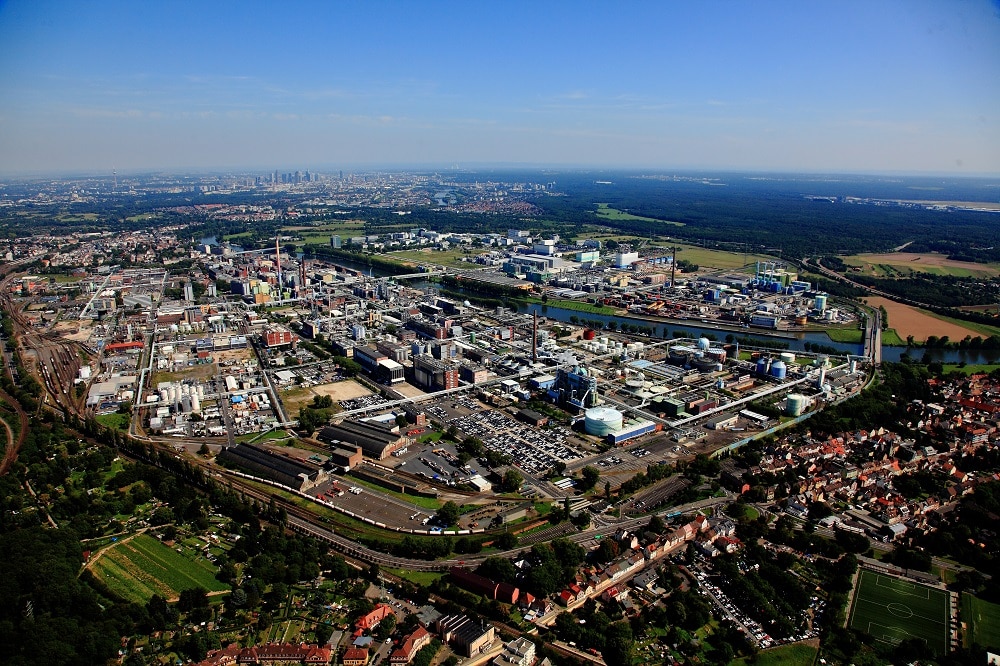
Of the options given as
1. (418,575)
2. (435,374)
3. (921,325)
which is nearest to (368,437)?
(435,374)

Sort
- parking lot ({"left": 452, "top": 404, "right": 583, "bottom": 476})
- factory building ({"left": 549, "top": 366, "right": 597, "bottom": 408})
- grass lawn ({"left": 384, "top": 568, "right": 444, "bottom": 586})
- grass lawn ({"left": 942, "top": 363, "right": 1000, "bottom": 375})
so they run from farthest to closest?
grass lawn ({"left": 942, "top": 363, "right": 1000, "bottom": 375}) → factory building ({"left": 549, "top": 366, "right": 597, "bottom": 408}) → parking lot ({"left": 452, "top": 404, "right": 583, "bottom": 476}) → grass lawn ({"left": 384, "top": 568, "right": 444, "bottom": 586})

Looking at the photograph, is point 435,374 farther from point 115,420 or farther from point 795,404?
point 795,404

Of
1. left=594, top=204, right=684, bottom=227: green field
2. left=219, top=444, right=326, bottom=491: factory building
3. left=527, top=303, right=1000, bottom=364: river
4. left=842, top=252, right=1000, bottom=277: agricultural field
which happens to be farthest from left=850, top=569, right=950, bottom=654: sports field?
left=594, top=204, right=684, bottom=227: green field

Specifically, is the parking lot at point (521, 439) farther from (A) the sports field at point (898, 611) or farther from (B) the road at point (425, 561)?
(A) the sports field at point (898, 611)

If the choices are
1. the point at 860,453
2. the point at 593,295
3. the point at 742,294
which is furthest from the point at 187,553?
the point at 742,294

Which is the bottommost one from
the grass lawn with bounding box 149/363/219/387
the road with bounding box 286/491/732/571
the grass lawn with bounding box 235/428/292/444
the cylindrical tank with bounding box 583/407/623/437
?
the road with bounding box 286/491/732/571

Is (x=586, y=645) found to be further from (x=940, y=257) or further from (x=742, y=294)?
(x=940, y=257)

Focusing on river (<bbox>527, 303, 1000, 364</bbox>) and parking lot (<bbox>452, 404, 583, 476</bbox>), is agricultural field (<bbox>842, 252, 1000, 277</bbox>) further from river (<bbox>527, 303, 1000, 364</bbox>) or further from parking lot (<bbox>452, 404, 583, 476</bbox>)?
parking lot (<bbox>452, 404, 583, 476</bbox>)

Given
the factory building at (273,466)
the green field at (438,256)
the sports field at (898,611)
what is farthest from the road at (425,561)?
the green field at (438,256)
